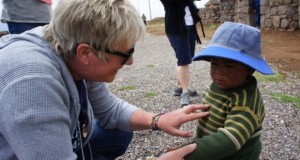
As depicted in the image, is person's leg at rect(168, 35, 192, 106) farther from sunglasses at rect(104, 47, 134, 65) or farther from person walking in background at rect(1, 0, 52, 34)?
sunglasses at rect(104, 47, 134, 65)

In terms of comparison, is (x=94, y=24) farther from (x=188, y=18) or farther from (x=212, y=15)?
(x=212, y=15)

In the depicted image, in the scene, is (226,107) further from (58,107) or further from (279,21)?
(279,21)

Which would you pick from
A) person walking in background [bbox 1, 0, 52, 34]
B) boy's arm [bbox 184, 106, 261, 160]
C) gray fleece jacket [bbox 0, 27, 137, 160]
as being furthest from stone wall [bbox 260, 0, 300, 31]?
gray fleece jacket [bbox 0, 27, 137, 160]

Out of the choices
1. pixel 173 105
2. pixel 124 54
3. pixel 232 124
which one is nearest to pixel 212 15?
pixel 173 105

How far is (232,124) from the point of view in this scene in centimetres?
163

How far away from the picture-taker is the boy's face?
5.76ft

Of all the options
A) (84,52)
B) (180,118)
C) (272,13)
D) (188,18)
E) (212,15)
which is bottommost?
(212,15)

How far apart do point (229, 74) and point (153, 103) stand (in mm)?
2758

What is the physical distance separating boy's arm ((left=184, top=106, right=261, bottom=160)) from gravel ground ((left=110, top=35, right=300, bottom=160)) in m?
0.56

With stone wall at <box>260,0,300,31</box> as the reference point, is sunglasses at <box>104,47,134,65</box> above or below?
above

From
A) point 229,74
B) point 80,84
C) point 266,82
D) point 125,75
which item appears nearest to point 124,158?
point 80,84

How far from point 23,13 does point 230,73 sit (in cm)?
191

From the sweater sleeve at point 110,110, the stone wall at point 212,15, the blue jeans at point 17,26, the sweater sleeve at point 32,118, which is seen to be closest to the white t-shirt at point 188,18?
the blue jeans at point 17,26

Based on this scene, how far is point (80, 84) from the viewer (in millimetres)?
1795
